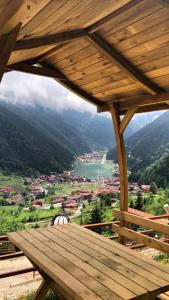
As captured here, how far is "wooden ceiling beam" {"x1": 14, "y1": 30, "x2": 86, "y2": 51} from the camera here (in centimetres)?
253

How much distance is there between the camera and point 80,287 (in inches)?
67.0

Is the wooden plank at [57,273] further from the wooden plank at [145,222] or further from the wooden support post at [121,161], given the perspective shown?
the wooden support post at [121,161]

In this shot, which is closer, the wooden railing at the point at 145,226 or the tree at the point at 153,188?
the wooden railing at the point at 145,226

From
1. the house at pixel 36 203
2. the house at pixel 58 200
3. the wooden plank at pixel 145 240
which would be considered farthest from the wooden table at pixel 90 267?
the house at pixel 58 200

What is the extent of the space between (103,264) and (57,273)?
1.13 feet

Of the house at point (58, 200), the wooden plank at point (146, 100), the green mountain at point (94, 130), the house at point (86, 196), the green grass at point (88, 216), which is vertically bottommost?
the green grass at point (88, 216)

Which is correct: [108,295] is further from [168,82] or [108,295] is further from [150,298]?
[168,82]

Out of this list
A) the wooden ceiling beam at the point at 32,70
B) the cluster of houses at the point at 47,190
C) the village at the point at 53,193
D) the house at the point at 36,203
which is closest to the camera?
the wooden ceiling beam at the point at 32,70

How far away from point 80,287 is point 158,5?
1984 millimetres

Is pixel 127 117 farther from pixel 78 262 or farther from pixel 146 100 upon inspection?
pixel 78 262

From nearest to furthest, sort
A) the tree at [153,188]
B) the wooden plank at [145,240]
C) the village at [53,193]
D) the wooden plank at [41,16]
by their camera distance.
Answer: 1. the wooden plank at [41,16]
2. the wooden plank at [145,240]
3. the tree at [153,188]
4. the village at [53,193]

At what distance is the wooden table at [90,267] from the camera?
1679 mm

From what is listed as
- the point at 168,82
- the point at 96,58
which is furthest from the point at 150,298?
the point at 96,58

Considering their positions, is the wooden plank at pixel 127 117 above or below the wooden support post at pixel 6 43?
above
